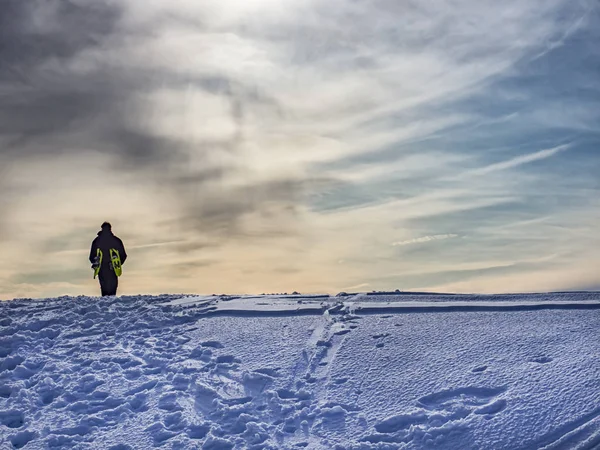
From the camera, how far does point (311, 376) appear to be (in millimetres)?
10055

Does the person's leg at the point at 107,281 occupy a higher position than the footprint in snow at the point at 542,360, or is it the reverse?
the person's leg at the point at 107,281

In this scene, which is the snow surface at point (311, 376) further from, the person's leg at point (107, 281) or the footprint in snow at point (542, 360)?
the person's leg at point (107, 281)

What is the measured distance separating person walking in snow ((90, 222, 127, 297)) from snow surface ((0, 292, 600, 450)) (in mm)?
4148

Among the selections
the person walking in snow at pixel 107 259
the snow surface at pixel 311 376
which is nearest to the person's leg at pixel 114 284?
the person walking in snow at pixel 107 259

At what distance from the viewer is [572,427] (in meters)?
8.24

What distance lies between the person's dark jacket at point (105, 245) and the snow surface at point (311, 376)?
419 cm

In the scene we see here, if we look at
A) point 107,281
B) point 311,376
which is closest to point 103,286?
point 107,281

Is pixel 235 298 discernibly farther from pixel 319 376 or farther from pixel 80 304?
pixel 319 376

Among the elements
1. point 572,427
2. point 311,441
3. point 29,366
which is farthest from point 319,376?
point 29,366

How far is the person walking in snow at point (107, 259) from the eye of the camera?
17.6 meters

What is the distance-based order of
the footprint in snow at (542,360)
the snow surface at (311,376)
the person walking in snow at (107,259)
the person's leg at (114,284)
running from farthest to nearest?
the person's leg at (114,284) < the person walking in snow at (107,259) < the footprint in snow at (542,360) < the snow surface at (311,376)

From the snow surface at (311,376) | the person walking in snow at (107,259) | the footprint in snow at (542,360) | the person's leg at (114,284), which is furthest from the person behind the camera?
the person's leg at (114,284)

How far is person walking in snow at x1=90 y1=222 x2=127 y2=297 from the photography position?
17641mm

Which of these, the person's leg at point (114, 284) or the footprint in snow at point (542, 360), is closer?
the footprint in snow at point (542, 360)
